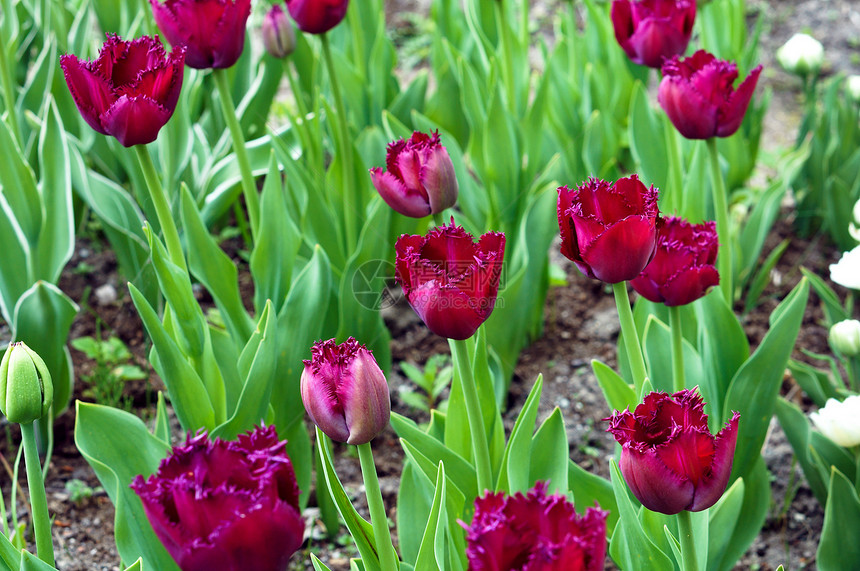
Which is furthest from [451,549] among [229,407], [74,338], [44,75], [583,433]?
[44,75]

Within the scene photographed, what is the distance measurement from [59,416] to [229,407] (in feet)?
2.06

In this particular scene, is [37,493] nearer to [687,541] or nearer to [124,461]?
[124,461]

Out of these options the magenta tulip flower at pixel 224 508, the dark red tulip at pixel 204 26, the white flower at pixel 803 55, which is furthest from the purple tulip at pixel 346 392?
the white flower at pixel 803 55

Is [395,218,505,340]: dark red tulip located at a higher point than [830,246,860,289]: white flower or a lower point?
higher

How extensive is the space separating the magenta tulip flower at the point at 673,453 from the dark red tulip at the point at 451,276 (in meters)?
0.17

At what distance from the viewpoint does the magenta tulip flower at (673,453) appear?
0.75 meters

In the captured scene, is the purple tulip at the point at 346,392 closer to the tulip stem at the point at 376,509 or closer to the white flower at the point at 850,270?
the tulip stem at the point at 376,509

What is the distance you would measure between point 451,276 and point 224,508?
33 centimetres

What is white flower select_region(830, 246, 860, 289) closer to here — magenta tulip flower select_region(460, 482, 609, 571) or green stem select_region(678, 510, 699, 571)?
green stem select_region(678, 510, 699, 571)

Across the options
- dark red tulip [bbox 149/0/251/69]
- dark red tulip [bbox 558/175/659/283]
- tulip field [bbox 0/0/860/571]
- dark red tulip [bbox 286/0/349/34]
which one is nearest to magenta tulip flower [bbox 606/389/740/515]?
tulip field [bbox 0/0/860/571]

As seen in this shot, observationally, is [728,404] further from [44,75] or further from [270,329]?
[44,75]

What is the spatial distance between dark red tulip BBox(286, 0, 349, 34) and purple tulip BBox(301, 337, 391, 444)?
896 millimetres

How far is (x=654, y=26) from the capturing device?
1460mm

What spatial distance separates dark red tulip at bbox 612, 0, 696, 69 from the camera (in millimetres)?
1466
